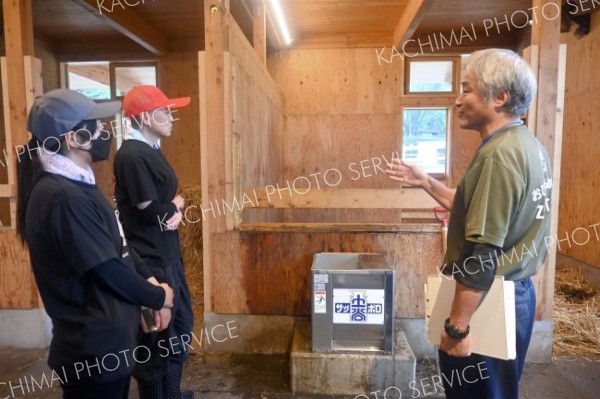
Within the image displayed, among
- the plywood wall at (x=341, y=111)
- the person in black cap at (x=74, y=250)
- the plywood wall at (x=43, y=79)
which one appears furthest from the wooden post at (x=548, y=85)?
the plywood wall at (x=43, y=79)

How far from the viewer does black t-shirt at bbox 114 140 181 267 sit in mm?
1622

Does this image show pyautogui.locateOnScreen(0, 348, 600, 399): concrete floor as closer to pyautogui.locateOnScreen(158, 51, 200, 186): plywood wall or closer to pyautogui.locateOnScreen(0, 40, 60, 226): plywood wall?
pyautogui.locateOnScreen(0, 40, 60, 226): plywood wall

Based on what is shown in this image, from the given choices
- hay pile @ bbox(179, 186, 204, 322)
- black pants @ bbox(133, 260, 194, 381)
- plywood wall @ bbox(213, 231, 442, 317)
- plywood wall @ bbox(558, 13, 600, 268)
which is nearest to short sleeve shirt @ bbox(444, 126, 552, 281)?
black pants @ bbox(133, 260, 194, 381)

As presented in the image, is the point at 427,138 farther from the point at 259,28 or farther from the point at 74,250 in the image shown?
the point at 74,250

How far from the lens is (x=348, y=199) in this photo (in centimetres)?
251

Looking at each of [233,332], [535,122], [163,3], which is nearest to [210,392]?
[233,332]

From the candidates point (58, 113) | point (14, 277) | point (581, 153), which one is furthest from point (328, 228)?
point (581, 153)

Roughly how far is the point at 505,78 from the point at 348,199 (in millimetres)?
1486

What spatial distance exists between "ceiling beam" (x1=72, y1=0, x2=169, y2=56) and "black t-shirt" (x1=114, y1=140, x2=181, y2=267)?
245 centimetres

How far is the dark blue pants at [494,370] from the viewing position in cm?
114

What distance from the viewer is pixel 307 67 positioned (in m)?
4.89

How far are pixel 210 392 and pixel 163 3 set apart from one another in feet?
11.5

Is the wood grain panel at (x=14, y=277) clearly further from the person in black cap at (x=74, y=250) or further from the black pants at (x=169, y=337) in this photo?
the person in black cap at (x=74, y=250)

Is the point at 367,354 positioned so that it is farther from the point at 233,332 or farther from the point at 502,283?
the point at 502,283
